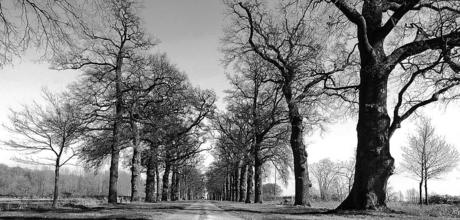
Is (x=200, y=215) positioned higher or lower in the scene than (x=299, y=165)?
lower

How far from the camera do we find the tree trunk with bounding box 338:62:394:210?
1002 cm

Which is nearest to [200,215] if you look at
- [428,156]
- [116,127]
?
[116,127]

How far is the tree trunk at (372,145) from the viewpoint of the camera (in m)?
10.0

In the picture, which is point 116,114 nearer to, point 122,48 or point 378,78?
point 122,48

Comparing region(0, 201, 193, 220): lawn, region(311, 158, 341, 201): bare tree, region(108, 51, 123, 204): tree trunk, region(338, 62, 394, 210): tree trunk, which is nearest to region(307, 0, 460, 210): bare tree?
region(338, 62, 394, 210): tree trunk

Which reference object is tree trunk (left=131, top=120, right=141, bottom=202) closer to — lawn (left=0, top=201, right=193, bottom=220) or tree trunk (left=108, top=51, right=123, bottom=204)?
tree trunk (left=108, top=51, right=123, bottom=204)

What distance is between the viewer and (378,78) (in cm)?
1071

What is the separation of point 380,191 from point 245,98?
18.6 meters

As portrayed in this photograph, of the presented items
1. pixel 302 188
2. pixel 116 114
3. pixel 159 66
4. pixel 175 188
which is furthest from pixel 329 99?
pixel 175 188

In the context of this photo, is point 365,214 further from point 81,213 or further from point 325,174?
point 325,174

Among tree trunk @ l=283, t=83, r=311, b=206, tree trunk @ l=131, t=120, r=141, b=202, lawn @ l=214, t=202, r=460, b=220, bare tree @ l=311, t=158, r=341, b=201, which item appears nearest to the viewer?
lawn @ l=214, t=202, r=460, b=220

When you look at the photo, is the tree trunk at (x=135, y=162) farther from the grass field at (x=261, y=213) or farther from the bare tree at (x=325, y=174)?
the bare tree at (x=325, y=174)

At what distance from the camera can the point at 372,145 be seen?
10.4 meters

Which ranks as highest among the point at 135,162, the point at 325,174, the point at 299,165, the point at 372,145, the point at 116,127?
the point at 116,127
